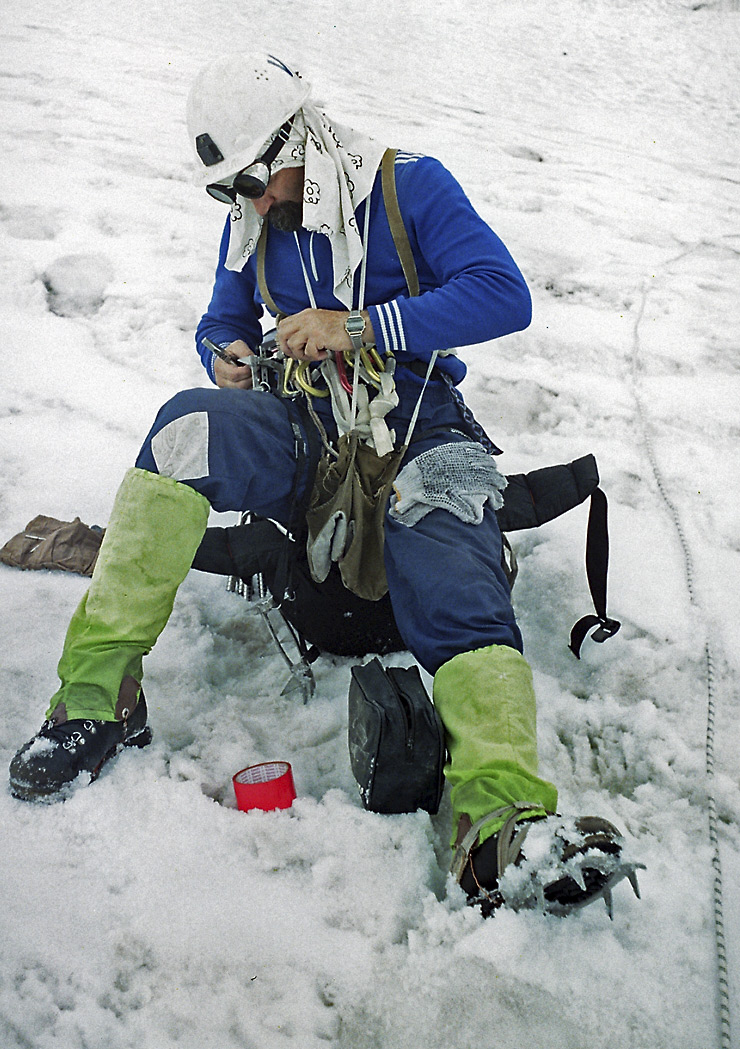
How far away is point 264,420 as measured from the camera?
1681mm

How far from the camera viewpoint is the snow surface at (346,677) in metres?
1.11

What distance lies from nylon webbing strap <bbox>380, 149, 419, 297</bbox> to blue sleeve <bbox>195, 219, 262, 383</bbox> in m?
0.48

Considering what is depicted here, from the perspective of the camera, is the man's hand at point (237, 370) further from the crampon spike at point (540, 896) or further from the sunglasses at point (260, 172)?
the crampon spike at point (540, 896)

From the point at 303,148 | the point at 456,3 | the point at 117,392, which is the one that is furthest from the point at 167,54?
the point at 303,148

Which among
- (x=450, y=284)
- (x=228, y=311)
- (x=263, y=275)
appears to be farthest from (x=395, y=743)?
(x=228, y=311)

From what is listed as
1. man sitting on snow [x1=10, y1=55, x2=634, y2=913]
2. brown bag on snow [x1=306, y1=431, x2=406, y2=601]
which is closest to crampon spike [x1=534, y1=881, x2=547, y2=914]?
man sitting on snow [x1=10, y1=55, x2=634, y2=913]

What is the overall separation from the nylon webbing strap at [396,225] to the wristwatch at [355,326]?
7.1 inches

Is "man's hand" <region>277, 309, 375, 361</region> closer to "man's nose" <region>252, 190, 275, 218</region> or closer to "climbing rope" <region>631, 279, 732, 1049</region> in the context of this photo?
"man's nose" <region>252, 190, 275, 218</region>

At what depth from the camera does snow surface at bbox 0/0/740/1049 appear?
43.6 inches

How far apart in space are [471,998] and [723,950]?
0.39 m

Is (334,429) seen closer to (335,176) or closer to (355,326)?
(355,326)

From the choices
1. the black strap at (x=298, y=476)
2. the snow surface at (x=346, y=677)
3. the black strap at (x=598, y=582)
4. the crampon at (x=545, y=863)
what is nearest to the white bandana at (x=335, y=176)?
the black strap at (x=298, y=476)

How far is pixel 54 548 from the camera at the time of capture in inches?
80.0

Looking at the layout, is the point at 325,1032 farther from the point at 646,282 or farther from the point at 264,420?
the point at 646,282
